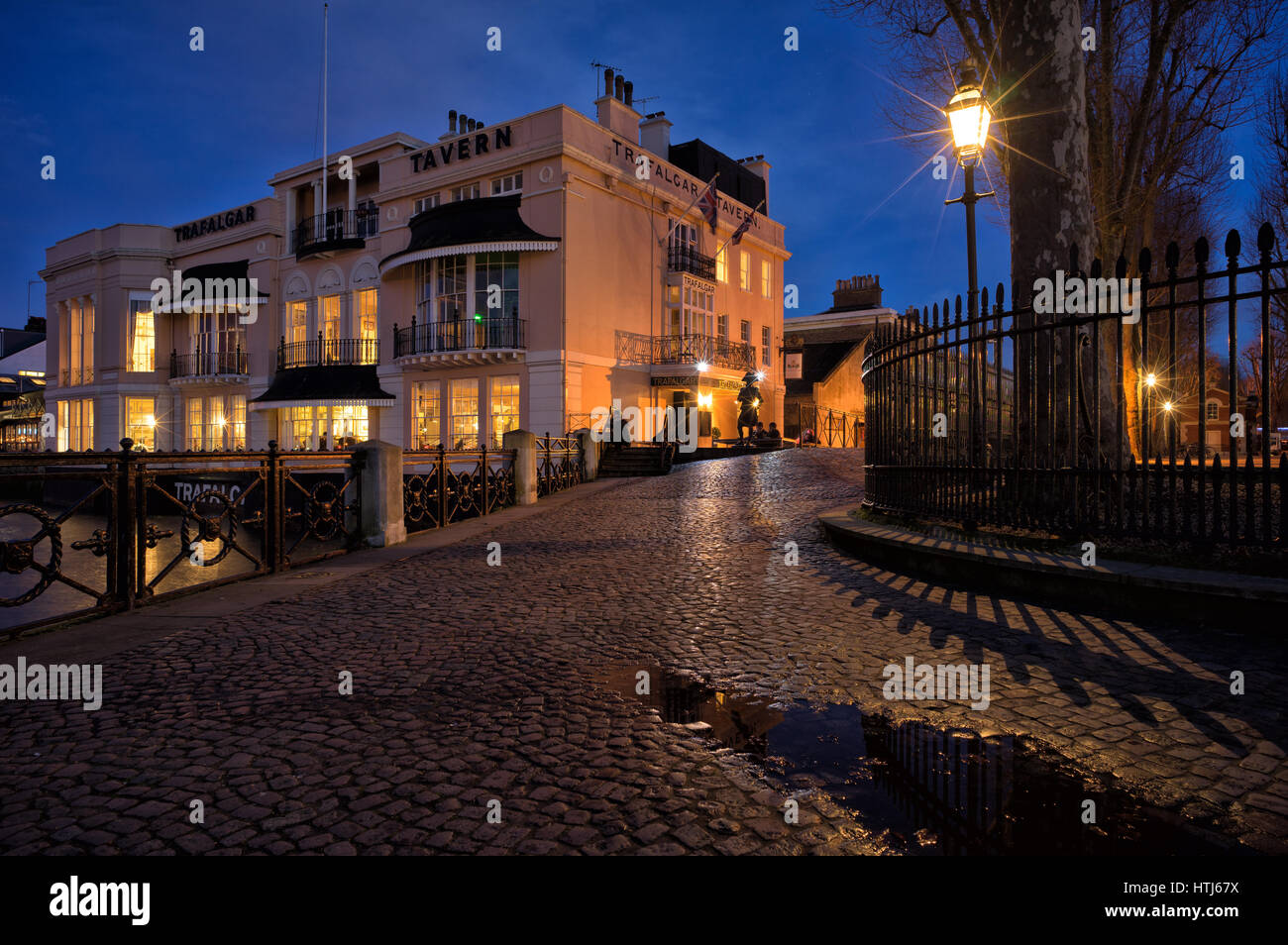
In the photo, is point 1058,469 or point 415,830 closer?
point 415,830

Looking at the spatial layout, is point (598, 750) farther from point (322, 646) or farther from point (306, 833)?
point (322, 646)

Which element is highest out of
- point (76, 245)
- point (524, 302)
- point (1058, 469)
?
point (76, 245)

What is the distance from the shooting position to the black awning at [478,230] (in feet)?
79.6

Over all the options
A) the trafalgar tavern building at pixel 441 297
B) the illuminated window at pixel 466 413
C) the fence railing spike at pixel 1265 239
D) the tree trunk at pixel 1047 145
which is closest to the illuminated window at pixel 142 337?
the trafalgar tavern building at pixel 441 297

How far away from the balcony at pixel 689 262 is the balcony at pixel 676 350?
2680mm

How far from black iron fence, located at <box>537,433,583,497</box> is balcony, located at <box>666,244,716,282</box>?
1158 centimetres

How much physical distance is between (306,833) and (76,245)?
48900mm

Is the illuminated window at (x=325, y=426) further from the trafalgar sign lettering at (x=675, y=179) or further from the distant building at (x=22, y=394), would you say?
the distant building at (x=22, y=394)

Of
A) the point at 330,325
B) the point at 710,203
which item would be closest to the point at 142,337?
the point at 330,325

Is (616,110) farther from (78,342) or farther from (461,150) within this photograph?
(78,342)

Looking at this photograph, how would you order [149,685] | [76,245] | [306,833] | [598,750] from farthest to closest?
[76,245] < [149,685] < [598,750] < [306,833]
